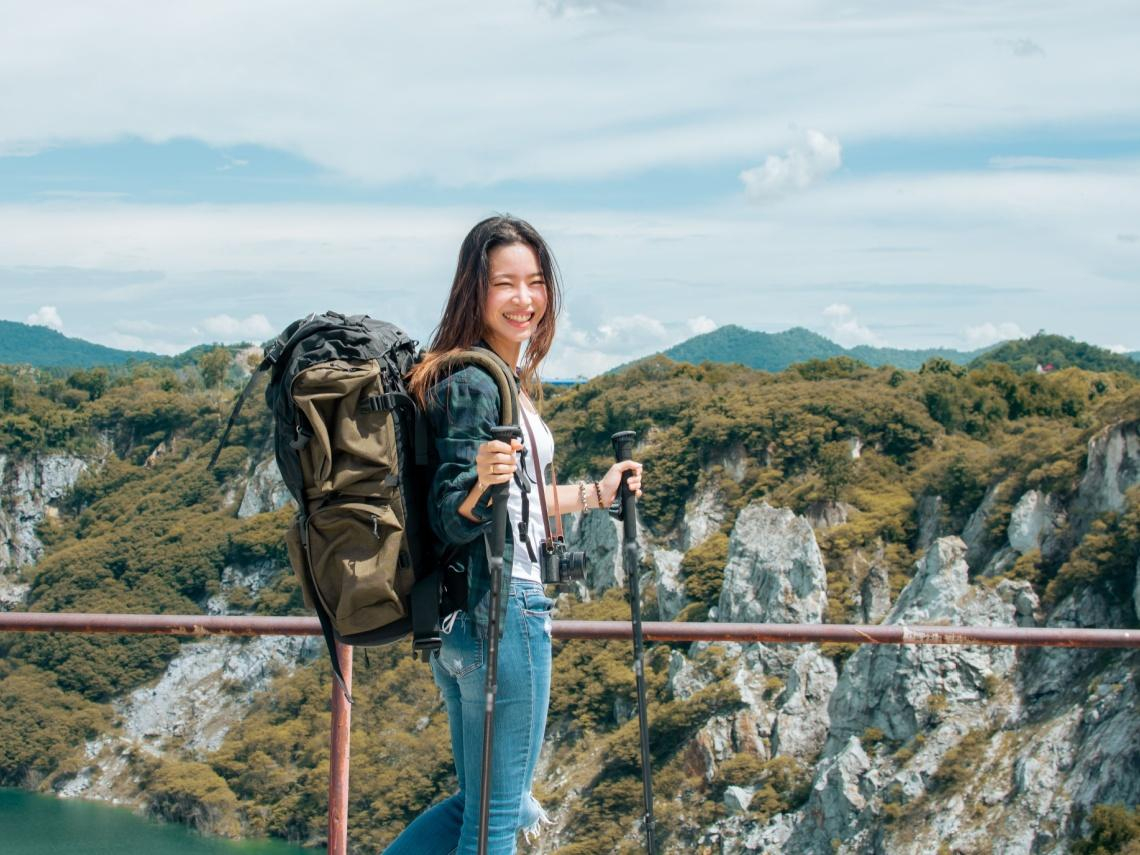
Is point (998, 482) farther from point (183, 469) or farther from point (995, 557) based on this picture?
point (183, 469)

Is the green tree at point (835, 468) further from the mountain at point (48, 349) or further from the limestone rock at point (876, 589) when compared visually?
the mountain at point (48, 349)

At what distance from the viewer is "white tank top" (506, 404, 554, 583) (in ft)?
6.52

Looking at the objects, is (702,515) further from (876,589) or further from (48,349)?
(48,349)

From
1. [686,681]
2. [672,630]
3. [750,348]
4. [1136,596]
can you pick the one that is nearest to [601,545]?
[686,681]

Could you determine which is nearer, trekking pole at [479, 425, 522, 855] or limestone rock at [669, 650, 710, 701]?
trekking pole at [479, 425, 522, 855]

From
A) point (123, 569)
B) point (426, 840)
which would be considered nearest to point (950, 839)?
point (426, 840)

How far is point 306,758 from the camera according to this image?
40.8 metres

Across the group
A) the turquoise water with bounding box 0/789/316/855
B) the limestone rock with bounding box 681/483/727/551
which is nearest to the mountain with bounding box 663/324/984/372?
the limestone rock with bounding box 681/483/727/551

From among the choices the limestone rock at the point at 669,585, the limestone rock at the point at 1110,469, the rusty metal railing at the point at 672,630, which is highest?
the rusty metal railing at the point at 672,630

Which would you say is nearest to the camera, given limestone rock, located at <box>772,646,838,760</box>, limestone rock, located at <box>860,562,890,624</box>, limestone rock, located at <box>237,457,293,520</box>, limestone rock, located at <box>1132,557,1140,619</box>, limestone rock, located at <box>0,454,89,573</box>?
limestone rock, located at <box>1132,557,1140,619</box>

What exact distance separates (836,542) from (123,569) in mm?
37290

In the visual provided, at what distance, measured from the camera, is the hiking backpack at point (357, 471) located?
1816 millimetres

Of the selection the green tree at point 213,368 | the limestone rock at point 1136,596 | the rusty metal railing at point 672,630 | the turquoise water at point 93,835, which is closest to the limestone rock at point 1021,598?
the limestone rock at point 1136,596

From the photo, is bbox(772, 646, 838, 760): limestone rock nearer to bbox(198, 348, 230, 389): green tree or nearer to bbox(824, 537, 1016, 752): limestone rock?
bbox(824, 537, 1016, 752): limestone rock
